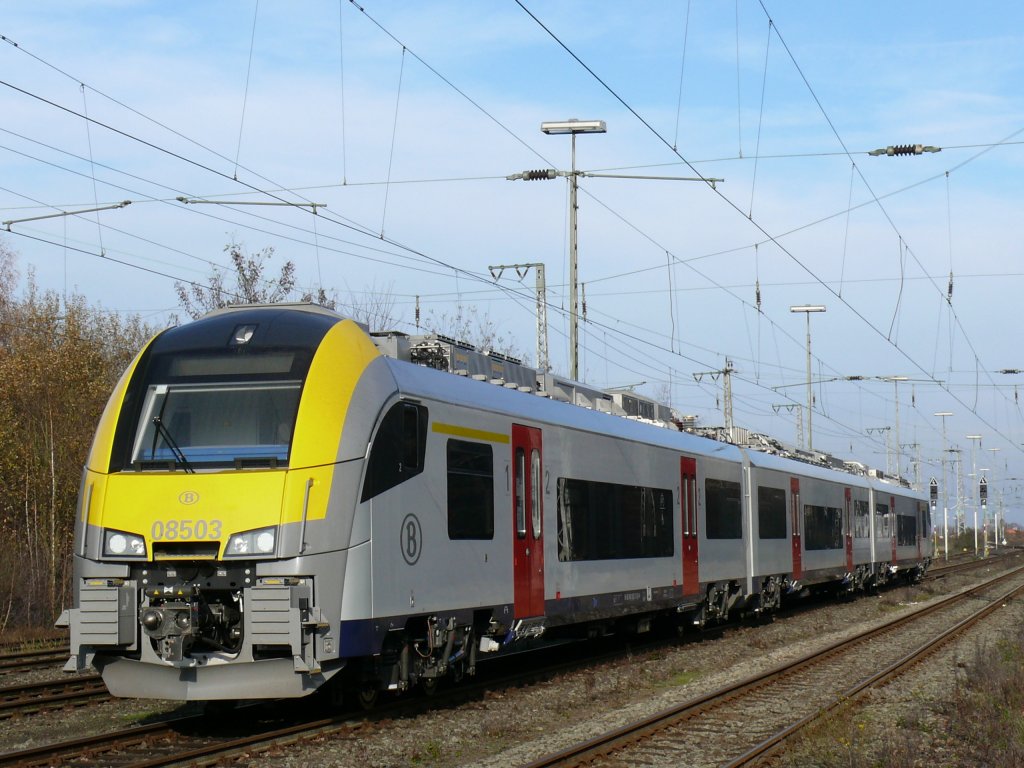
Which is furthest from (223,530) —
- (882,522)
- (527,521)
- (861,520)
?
(882,522)

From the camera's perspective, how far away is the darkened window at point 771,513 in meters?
25.2

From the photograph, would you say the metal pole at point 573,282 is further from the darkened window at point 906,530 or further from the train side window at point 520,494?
the darkened window at point 906,530

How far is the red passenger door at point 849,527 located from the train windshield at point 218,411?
24.5 meters

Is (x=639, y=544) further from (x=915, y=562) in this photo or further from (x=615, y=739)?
(x=915, y=562)

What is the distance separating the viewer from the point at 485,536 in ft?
44.1

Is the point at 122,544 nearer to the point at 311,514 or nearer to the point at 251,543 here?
the point at 251,543

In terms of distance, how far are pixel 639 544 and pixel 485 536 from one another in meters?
5.28

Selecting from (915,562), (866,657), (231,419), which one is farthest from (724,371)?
(231,419)

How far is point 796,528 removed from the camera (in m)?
28.1

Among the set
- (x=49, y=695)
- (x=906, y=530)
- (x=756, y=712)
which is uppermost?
(x=906, y=530)

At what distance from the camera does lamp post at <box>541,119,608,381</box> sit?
81.5ft

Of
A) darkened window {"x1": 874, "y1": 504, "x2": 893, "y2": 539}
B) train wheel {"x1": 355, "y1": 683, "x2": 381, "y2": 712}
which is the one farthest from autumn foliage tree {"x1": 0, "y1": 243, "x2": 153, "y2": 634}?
darkened window {"x1": 874, "y1": 504, "x2": 893, "y2": 539}

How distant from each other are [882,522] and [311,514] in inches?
1219

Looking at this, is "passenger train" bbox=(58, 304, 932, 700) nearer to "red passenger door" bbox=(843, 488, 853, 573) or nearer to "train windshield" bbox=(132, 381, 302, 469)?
"train windshield" bbox=(132, 381, 302, 469)
